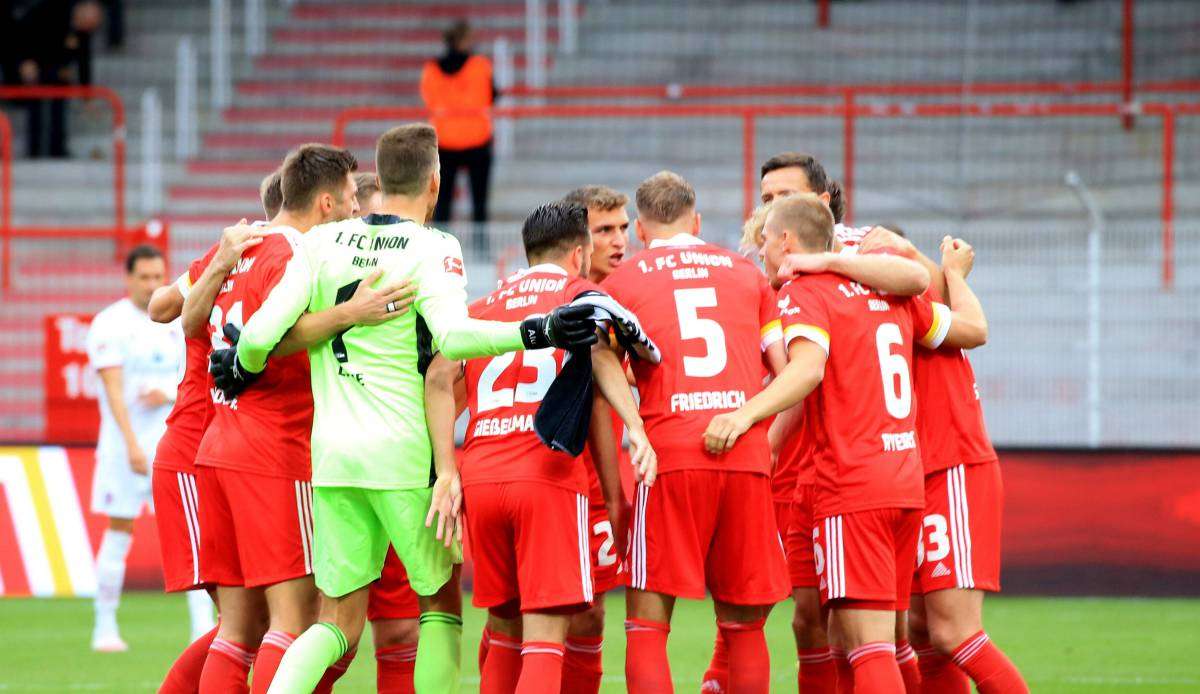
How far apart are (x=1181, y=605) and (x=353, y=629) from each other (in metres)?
7.08

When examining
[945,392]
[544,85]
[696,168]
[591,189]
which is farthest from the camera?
[544,85]

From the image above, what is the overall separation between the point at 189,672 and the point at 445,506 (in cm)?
144

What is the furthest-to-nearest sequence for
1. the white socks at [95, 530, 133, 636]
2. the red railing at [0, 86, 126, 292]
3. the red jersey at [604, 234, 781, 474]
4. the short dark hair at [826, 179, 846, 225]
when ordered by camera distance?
1. the red railing at [0, 86, 126, 292]
2. the white socks at [95, 530, 133, 636]
3. the short dark hair at [826, 179, 846, 225]
4. the red jersey at [604, 234, 781, 474]

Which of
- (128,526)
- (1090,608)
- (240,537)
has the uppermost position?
(240,537)

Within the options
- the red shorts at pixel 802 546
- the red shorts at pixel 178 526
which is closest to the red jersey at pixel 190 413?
the red shorts at pixel 178 526

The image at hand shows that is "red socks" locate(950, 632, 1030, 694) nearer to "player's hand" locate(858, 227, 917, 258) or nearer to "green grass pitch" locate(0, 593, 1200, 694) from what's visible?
"player's hand" locate(858, 227, 917, 258)

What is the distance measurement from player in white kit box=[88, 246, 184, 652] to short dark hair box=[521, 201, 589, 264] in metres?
3.99

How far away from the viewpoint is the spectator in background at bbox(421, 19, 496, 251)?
14.3 m

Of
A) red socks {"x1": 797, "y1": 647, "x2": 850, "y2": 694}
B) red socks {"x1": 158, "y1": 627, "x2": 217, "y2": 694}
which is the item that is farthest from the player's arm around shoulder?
red socks {"x1": 158, "y1": 627, "x2": 217, "y2": 694}

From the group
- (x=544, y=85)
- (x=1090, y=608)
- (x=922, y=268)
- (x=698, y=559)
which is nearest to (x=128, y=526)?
(x=698, y=559)

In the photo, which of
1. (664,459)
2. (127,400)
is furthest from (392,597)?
(127,400)

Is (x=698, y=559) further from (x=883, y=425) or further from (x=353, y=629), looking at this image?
(x=353, y=629)

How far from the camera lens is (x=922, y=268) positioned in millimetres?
6156

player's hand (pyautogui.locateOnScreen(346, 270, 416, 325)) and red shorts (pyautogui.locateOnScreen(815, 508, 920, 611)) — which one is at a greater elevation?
player's hand (pyautogui.locateOnScreen(346, 270, 416, 325))
